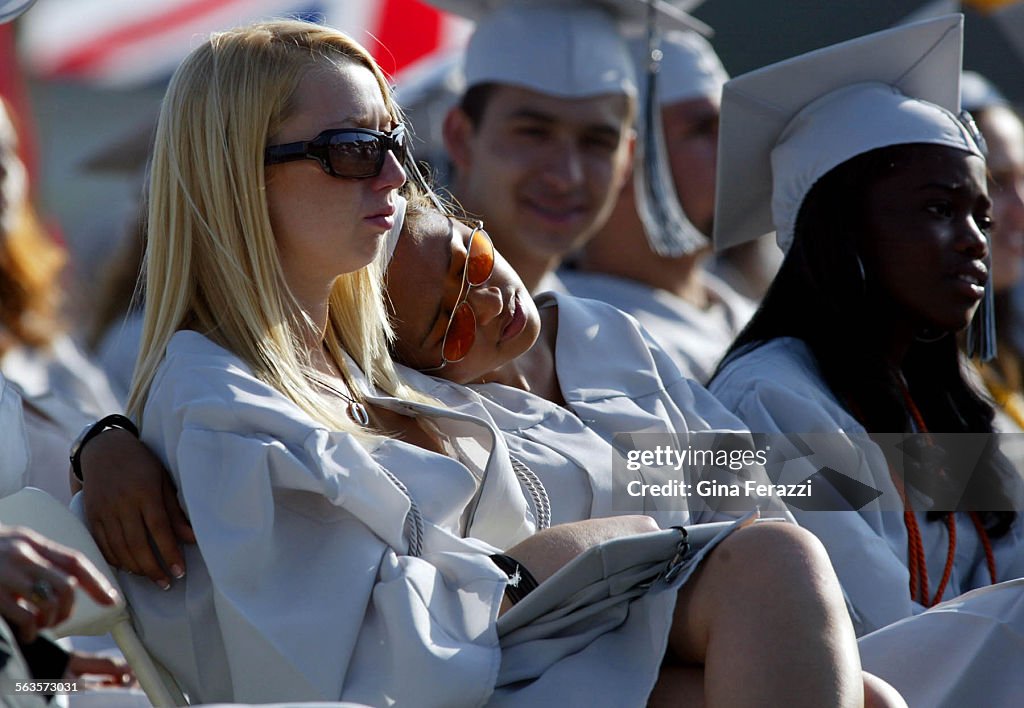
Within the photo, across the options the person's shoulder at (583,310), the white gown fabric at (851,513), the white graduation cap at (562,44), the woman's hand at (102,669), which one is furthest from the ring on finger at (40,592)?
the white graduation cap at (562,44)

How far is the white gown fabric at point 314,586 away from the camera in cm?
234

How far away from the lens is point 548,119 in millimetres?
5301

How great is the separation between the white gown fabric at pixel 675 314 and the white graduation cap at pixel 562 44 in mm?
835

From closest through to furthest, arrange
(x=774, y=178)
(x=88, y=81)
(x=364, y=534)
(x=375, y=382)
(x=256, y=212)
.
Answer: (x=364, y=534) < (x=256, y=212) < (x=375, y=382) < (x=774, y=178) < (x=88, y=81)

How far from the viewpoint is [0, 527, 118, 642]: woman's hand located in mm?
2068

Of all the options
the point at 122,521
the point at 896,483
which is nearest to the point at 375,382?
the point at 122,521

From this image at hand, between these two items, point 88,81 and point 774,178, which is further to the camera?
point 88,81

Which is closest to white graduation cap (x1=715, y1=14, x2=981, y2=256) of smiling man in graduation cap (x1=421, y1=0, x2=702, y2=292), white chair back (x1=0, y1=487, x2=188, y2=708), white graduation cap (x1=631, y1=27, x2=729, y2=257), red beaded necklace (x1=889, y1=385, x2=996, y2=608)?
red beaded necklace (x1=889, y1=385, x2=996, y2=608)

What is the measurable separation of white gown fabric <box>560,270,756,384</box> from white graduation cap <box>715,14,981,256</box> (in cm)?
146

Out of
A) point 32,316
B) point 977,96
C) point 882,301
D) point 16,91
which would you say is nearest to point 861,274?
point 882,301

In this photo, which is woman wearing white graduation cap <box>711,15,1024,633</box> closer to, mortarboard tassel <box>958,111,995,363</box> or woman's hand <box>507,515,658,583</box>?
mortarboard tassel <box>958,111,995,363</box>

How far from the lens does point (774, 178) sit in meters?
4.03

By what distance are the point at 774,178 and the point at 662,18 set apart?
148 centimetres

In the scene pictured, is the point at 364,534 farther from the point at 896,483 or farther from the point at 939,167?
the point at 939,167
